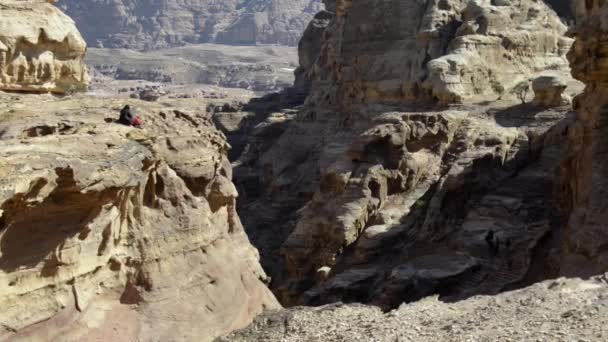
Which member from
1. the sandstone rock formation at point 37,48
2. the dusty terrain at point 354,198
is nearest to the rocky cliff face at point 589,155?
the dusty terrain at point 354,198

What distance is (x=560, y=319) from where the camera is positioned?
505 inches

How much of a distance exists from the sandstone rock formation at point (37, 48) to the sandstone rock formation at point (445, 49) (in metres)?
21.6

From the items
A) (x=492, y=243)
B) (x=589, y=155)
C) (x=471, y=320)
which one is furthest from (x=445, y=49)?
(x=471, y=320)

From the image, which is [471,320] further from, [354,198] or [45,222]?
[354,198]

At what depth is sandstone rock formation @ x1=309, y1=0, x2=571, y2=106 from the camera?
124 ft

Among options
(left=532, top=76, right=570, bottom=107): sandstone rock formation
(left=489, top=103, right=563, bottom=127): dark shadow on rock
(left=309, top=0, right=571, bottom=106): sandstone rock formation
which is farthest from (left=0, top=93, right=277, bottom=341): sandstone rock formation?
(left=309, top=0, right=571, bottom=106): sandstone rock formation

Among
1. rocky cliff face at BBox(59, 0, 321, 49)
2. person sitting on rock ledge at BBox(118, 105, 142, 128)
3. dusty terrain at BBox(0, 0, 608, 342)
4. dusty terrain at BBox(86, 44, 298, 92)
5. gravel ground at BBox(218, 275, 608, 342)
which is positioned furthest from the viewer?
rocky cliff face at BBox(59, 0, 321, 49)

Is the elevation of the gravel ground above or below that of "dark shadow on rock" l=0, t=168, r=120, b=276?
below

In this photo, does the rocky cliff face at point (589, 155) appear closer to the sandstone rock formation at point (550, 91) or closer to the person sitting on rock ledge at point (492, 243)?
the person sitting on rock ledge at point (492, 243)

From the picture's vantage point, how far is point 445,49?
4000 centimetres

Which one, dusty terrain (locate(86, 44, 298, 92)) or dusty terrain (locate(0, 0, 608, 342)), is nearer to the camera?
dusty terrain (locate(0, 0, 608, 342))

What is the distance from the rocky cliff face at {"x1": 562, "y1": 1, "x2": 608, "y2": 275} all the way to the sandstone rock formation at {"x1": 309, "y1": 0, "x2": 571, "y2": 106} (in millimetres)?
13543

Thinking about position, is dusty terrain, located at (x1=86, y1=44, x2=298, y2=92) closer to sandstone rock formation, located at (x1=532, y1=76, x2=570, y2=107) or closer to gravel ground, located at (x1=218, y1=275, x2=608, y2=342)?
sandstone rock formation, located at (x1=532, y1=76, x2=570, y2=107)

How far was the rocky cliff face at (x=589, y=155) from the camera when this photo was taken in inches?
760
